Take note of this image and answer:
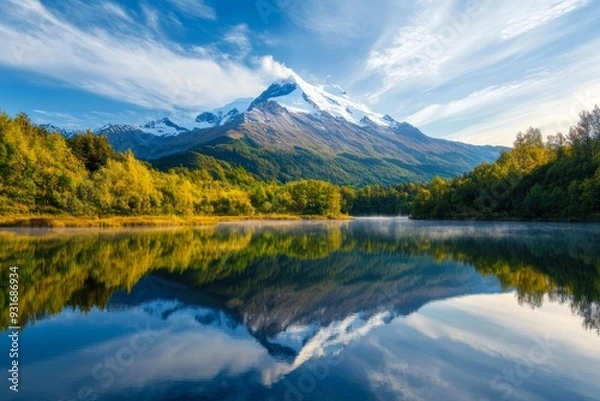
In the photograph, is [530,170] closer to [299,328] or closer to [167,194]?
[167,194]

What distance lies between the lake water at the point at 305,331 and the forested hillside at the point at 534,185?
2887 inches

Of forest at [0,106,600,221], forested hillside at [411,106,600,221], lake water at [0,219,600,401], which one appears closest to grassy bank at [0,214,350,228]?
forest at [0,106,600,221]

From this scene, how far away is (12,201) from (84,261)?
175 ft

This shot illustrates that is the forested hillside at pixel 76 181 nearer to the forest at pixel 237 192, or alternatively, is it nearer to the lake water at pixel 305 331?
the forest at pixel 237 192

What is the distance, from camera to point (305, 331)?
525 inches

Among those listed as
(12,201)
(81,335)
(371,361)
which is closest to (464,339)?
(371,361)

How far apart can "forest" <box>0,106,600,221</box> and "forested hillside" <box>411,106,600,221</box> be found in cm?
23

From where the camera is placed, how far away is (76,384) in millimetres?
9070

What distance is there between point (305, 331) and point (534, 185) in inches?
4051

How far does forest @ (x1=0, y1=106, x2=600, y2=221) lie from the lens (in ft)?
235

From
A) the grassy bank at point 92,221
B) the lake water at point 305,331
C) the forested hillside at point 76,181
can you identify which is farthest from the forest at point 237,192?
the lake water at point 305,331

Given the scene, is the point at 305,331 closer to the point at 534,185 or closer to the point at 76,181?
the point at 76,181

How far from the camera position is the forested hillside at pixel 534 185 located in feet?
287

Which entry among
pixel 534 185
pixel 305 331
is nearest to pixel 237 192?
pixel 534 185
